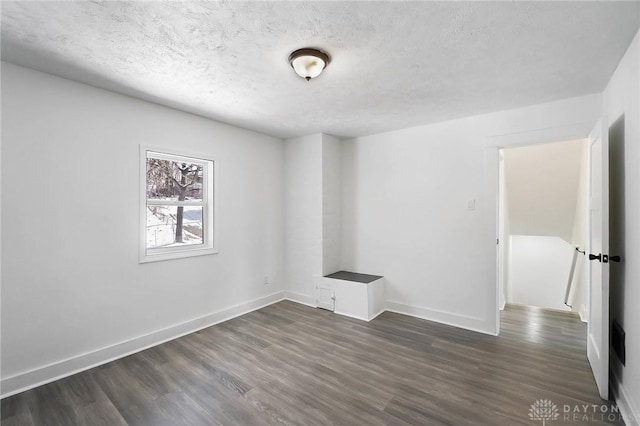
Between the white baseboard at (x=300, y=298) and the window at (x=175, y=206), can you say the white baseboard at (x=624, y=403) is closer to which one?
the white baseboard at (x=300, y=298)

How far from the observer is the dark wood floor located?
1.84 meters

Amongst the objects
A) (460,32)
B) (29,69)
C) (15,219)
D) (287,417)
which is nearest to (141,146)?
(29,69)

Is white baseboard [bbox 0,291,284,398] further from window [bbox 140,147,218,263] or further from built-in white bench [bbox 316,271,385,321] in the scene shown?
built-in white bench [bbox 316,271,385,321]

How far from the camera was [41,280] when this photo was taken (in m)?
2.21

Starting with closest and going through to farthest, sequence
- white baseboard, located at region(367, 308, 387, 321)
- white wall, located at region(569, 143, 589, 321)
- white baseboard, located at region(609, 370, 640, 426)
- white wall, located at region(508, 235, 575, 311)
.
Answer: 1. white baseboard, located at region(609, 370, 640, 426)
2. white baseboard, located at region(367, 308, 387, 321)
3. white wall, located at region(569, 143, 589, 321)
4. white wall, located at region(508, 235, 575, 311)

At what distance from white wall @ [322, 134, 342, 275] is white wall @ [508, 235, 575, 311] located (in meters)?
3.67

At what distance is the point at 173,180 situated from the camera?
320 cm

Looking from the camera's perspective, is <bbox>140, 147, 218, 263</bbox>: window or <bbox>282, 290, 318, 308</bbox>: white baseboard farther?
<bbox>282, 290, 318, 308</bbox>: white baseboard

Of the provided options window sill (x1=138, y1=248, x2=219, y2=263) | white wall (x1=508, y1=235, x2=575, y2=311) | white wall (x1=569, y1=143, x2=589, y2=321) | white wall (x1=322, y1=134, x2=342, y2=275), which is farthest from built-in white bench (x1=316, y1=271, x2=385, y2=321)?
white wall (x1=508, y1=235, x2=575, y2=311)

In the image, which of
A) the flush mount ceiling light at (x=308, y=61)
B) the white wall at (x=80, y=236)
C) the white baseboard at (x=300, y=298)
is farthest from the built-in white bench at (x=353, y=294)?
the flush mount ceiling light at (x=308, y=61)

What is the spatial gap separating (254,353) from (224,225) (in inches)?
63.6

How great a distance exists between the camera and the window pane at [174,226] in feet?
9.88

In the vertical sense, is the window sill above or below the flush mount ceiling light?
below

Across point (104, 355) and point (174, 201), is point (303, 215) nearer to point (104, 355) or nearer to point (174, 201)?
point (174, 201)
